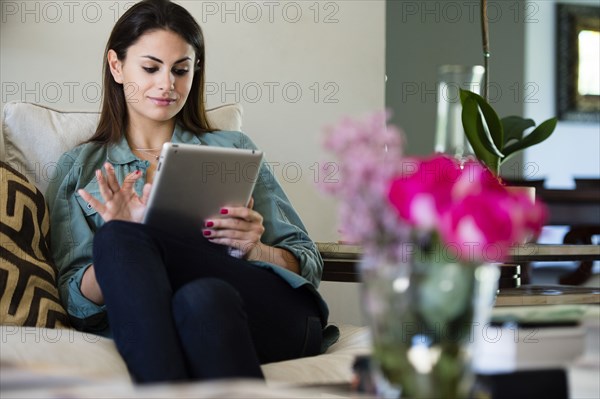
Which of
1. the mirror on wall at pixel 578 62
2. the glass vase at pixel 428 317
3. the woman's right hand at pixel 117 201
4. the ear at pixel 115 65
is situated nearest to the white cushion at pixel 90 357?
the woman's right hand at pixel 117 201

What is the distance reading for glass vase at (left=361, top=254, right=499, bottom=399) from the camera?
35.0 inches

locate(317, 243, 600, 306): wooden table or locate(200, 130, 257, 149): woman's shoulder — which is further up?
locate(200, 130, 257, 149): woman's shoulder

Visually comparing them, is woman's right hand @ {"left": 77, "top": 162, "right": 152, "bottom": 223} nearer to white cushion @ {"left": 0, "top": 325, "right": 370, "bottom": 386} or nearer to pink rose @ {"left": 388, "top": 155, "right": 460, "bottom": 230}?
white cushion @ {"left": 0, "top": 325, "right": 370, "bottom": 386}

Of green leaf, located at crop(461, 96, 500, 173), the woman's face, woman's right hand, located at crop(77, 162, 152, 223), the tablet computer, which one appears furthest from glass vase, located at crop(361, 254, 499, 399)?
green leaf, located at crop(461, 96, 500, 173)

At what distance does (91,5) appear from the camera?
2420 mm

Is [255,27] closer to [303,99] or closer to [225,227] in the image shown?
[303,99]

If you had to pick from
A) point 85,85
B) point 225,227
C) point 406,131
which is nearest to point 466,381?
point 225,227

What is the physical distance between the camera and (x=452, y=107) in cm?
597

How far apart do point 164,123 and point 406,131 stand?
12.2 feet

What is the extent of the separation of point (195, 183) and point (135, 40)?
0.51m

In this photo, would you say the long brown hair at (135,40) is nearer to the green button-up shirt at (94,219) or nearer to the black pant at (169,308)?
the green button-up shirt at (94,219)

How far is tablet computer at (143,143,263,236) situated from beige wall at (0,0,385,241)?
817 mm

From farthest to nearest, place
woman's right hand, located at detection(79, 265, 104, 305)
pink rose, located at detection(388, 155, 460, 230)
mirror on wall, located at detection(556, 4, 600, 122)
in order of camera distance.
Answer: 1. mirror on wall, located at detection(556, 4, 600, 122)
2. woman's right hand, located at detection(79, 265, 104, 305)
3. pink rose, located at detection(388, 155, 460, 230)

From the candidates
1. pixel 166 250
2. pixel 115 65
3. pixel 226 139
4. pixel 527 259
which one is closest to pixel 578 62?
pixel 527 259
